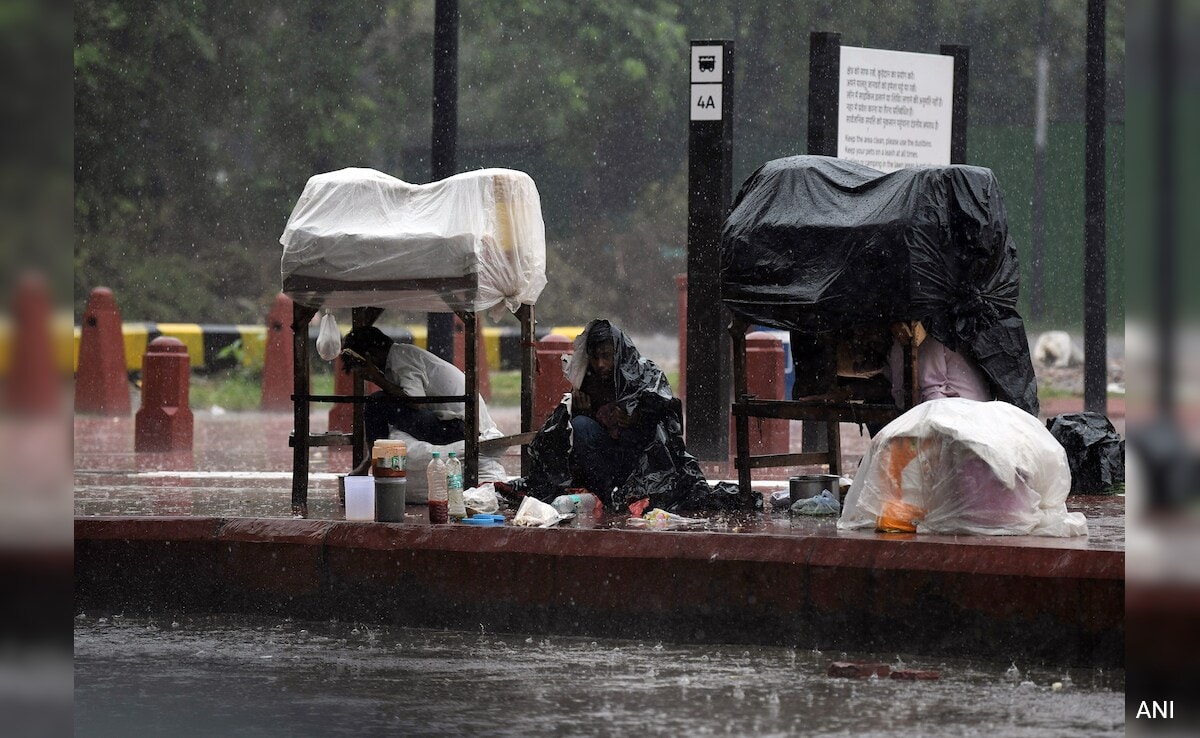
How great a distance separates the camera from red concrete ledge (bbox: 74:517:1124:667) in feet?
20.2

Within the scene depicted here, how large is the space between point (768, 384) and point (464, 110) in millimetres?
20766

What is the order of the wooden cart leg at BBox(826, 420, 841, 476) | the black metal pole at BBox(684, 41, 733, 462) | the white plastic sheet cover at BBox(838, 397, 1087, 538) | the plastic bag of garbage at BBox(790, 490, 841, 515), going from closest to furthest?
the white plastic sheet cover at BBox(838, 397, 1087, 538) < the plastic bag of garbage at BBox(790, 490, 841, 515) < the wooden cart leg at BBox(826, 420, 841, 476) < the black metal pole at BBox(684, 41, 733, 462)

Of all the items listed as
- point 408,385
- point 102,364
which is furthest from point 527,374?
point 102,364

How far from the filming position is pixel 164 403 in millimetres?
12352

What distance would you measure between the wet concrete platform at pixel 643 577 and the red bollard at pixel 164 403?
379cm

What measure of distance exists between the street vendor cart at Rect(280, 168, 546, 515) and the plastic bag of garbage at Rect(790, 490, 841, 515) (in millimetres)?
1623

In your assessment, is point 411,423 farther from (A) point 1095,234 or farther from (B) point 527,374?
(A) point 1095,234

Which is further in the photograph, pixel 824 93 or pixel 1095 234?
pixel 1095 234

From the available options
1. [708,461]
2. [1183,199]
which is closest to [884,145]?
[708,461]

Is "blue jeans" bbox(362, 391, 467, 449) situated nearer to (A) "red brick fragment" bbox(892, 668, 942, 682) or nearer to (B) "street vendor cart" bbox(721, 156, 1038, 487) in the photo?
(B) "street vendor cart" bbox(721, 156, 1038, 487)

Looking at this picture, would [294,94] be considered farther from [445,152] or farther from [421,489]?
[421,489]

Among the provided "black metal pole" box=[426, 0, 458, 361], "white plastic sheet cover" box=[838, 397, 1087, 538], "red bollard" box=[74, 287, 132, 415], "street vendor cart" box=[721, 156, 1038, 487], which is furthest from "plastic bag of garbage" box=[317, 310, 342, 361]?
"red bollard" box=[74, 287, 132, 415]

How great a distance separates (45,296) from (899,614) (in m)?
5.22

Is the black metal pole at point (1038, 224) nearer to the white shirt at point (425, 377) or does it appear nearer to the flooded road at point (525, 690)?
the white shirt at point (425, 377)
